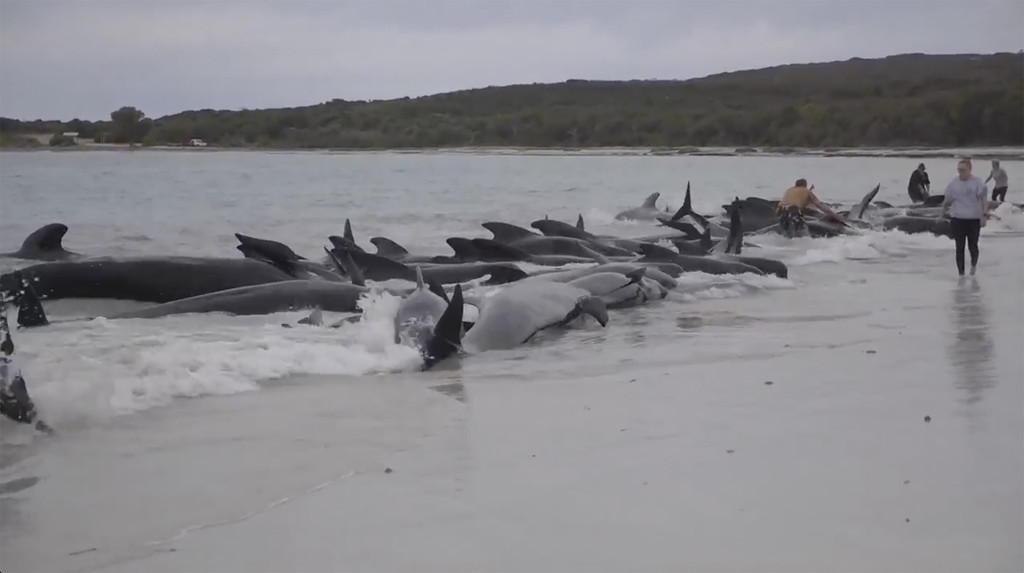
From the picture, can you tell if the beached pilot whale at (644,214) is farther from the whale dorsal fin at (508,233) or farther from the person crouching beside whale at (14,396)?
the person crouching beside whale at (14,396)

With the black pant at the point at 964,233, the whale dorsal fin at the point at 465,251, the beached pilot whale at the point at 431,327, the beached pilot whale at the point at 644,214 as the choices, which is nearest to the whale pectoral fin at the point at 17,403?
the beached pilot whale at the point at 431,327

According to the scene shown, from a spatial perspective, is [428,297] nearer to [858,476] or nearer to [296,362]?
[296,362]

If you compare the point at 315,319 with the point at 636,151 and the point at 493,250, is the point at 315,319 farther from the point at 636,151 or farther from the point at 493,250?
the point at 636,151

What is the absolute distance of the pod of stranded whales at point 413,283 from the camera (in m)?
9.95

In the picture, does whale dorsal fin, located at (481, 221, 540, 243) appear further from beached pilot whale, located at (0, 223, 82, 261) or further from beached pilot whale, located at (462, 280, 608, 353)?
beached pilot whale, located at (0, 223, 82, 261)

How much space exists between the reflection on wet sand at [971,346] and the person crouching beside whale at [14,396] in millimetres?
5281

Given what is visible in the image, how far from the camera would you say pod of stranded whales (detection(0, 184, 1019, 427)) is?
9.95 metres

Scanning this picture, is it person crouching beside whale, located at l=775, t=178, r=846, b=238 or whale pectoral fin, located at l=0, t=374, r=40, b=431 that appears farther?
person crouching beside whale, located at l=775, t=178, r=846, b=238

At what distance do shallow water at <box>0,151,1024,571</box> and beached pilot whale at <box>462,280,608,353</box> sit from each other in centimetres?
20

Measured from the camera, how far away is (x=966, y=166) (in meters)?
15.5

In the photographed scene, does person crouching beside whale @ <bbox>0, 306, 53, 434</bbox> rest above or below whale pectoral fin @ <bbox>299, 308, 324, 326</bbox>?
above

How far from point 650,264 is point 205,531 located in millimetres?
9832

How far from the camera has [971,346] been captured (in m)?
9.62

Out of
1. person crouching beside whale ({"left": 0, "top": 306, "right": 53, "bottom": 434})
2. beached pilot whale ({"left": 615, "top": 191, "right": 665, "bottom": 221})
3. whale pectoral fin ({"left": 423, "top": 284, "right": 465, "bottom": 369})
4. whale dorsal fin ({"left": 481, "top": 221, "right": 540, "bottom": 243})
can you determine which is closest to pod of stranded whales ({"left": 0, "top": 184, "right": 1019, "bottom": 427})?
whale pectoral fin ({"left": 423, "top": 284, "right": 465, "bottom": 369})
